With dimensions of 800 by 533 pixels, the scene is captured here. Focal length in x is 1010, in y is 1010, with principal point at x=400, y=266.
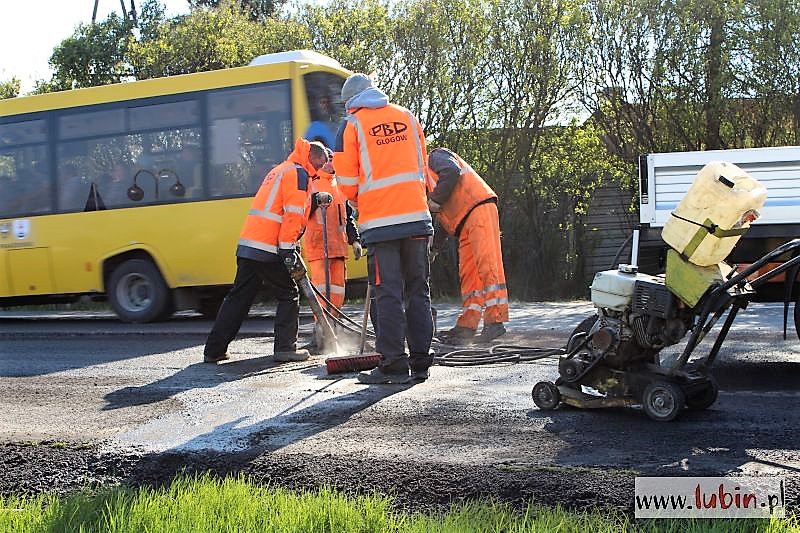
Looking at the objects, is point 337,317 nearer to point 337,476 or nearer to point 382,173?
point 382,173

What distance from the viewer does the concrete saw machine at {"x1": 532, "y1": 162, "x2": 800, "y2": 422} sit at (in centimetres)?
516

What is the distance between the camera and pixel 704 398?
17.8ft

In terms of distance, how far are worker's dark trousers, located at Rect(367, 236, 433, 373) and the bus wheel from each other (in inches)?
279

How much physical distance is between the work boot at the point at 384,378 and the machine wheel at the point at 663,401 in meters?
1.99

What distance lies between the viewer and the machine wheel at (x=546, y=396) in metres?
5.58

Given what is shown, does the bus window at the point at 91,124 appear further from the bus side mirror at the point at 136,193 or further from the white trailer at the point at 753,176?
the white trailer at the point at 753,176

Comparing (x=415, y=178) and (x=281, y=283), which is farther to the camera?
(x=281, y=283)

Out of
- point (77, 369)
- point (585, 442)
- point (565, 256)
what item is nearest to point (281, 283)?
point (77, 369)

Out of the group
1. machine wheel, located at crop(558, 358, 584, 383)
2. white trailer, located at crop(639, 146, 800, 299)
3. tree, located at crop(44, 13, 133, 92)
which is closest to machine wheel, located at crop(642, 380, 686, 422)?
machine wheel, located at crop(558, 358, 584, 383)

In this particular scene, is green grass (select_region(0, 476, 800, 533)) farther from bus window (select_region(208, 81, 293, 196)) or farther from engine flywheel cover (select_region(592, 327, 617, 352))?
bus window (select_region(208, 81, 293, 196))

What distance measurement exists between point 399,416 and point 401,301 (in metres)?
1.32

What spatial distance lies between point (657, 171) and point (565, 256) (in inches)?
375

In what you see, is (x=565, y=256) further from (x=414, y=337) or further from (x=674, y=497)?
(x=674, y=497)

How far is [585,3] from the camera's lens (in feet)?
59.1
